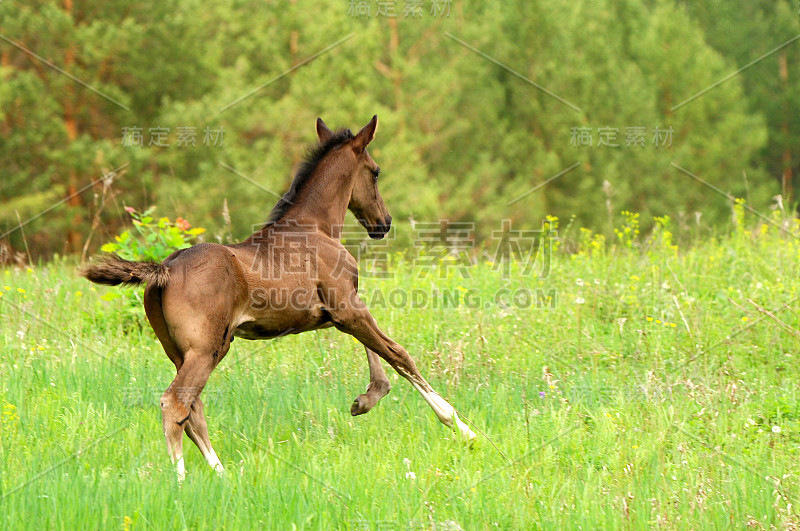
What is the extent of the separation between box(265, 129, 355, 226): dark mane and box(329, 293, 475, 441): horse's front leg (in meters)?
0.79

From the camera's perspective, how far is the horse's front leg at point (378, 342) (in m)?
5.19

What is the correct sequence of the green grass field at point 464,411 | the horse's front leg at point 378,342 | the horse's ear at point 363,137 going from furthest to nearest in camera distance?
the horse's ear at point 363,137 < the horse's front leg at point 378,342 < the green grass field at point 464,411

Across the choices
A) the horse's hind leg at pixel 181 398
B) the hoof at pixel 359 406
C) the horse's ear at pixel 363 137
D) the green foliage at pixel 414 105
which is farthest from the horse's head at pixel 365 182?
the green foliage at pixel 414 105

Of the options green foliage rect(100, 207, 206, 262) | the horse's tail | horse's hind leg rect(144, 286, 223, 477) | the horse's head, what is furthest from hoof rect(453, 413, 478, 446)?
green foliage rect(100, 207, 206, 262)

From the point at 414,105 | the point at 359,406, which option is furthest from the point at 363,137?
the point at 414,105

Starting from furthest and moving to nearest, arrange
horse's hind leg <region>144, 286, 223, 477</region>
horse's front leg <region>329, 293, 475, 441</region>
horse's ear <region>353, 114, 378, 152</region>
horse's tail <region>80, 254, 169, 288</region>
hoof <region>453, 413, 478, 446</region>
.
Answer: horse's ear <region>353, 114, 378, 152</region>
horse's front leg <region>329, 293, 475, 441</region>
hoof <region>453, 413, 478, 446</region>
horse's hind leg <region>144, 286, 223, 477</region>
horse's tail <region>80, 254, 169, 288</region>

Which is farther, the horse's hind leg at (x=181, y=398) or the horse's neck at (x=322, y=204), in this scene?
the horse's neck at (x=322, y=204)

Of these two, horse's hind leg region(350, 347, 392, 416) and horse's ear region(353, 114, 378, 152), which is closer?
horse's hind leg region(350, 347, 392, 416)

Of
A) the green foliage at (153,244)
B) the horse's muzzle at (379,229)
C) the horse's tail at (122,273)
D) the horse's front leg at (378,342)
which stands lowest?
the horse's front leg at (378,342)

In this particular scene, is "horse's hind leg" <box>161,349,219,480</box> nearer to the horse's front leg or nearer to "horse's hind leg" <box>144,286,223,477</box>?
"horse's hind leg" <box>144,286,223,477</box>

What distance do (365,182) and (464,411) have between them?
174 centimetres

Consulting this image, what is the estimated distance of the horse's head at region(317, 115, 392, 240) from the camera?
18.9 feet

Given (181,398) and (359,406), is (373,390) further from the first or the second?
(181,398)

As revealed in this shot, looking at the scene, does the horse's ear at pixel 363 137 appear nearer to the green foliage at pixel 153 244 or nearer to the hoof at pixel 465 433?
the hoof at pixel 465 433
